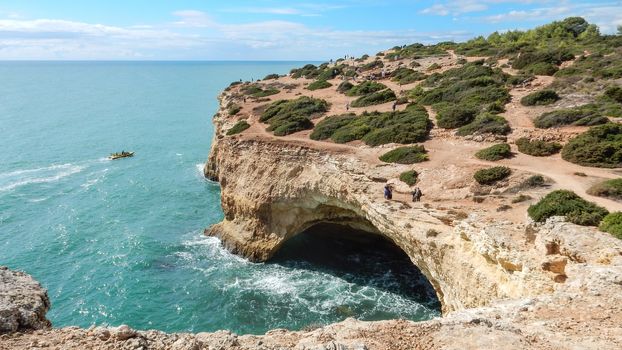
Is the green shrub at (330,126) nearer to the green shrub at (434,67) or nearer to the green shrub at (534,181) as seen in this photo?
the green shrub at (534,181)

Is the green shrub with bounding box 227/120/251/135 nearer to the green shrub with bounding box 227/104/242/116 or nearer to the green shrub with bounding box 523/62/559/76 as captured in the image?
the green shrub with bounding box 227/104/242/116

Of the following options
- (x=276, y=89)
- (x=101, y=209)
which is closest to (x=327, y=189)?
(x=101, y=209)

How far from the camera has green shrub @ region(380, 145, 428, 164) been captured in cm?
2772

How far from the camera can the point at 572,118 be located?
29.9m

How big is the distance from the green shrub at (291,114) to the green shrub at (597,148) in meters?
21.0

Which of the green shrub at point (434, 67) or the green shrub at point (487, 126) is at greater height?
the green shrub at point (434, 67)

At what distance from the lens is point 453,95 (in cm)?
4100

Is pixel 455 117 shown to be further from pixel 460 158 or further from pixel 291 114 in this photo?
pixel 291 114

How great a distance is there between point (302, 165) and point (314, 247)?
25.3 ft

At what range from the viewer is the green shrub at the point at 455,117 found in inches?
1313

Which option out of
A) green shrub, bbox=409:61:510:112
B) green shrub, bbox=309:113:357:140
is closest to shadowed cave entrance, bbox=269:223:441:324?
green shrub, bbox=309:113:357:140

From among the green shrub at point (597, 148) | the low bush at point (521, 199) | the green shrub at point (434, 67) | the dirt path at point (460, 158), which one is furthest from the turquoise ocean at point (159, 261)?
the green shrub at point (434, 67)

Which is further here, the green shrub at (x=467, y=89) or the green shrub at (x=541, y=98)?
the green shrub at (x=467, y=89)

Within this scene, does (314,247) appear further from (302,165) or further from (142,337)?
(142,337)
